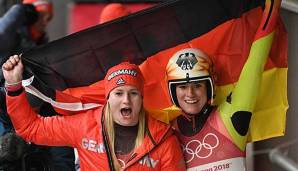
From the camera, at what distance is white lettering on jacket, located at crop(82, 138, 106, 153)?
13.7 ft

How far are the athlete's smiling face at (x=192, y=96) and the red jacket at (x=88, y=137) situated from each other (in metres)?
0.16

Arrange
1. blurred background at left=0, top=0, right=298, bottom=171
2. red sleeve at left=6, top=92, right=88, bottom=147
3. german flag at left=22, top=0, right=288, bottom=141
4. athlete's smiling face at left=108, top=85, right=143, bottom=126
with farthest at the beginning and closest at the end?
blurred background at left=0, top=0, right=298, bottom=171 → german flag at left=22, top=0, right=288, bottom=141 → red sleeve at left=6, top=92, right=88, bottom=147 → athlete's smiling face at left=108, top=85, right=143, bottom=126

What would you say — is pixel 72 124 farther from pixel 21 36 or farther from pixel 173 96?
pixel 21 36

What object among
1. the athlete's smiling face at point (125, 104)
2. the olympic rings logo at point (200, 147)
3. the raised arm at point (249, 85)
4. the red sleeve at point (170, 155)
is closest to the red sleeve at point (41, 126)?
the athlete's smiling face at point (125, 104)

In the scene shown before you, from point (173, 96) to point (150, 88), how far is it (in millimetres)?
312

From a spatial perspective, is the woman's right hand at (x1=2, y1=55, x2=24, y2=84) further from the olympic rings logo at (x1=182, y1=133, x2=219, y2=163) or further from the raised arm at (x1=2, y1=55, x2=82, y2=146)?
the olympic rings logo at (x1=182, y1=133, x2=219, y2=163)

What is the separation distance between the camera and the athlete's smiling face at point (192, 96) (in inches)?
166

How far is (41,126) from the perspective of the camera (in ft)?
13.9

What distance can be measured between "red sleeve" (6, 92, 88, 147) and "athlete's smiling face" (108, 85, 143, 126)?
0.27m

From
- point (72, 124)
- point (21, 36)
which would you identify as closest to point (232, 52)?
point (72, 124)

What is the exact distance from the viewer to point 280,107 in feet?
14.8

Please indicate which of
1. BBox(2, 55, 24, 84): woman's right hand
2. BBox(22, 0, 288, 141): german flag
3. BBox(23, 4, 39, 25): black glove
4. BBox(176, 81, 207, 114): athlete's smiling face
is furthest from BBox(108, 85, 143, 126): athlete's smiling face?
BBox(23, 4, 39, 25): black glove

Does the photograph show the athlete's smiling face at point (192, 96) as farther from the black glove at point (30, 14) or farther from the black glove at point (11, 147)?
the black glove at point (30, 14)

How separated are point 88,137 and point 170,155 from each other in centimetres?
47
